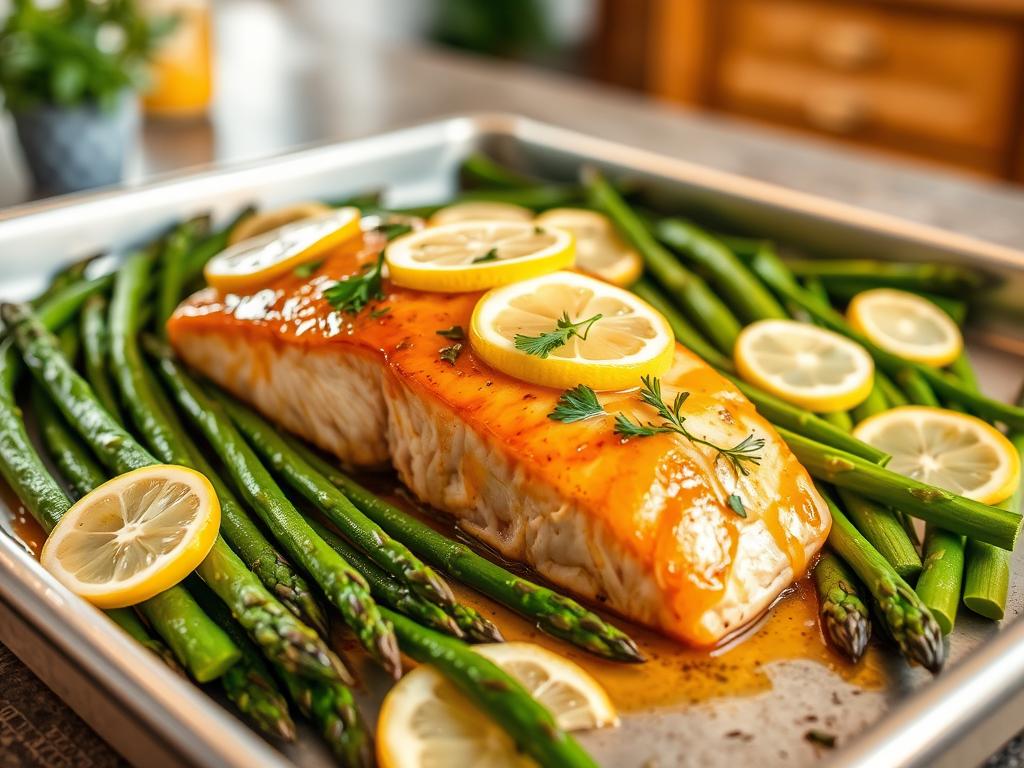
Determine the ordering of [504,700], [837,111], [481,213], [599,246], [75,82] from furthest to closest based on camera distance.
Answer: [837,111] < [75,82] < [481,213] < [599,246] < [504,700]

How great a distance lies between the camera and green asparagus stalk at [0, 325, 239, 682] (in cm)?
176

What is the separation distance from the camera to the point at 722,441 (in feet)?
6.79

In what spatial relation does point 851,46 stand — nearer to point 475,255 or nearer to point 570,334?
point 475,255

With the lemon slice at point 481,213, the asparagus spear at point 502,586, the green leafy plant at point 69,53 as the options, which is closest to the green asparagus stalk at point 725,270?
the lemon slice at point 481,213

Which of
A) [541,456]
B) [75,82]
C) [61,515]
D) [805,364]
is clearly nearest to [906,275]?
[805,364]

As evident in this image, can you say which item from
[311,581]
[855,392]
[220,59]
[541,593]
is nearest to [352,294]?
[311,581]

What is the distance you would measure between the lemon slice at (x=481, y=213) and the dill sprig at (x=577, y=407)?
53.2 inches

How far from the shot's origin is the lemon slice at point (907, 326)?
2.78 m

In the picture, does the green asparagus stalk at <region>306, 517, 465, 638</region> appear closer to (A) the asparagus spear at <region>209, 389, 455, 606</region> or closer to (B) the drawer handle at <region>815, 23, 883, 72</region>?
(A) the asparagus spear at <region>209, 389, 455, 606</region>

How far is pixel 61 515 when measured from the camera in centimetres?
209

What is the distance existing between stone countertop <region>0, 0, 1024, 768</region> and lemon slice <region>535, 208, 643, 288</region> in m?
1.03

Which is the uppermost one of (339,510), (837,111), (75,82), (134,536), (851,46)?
(75,82)

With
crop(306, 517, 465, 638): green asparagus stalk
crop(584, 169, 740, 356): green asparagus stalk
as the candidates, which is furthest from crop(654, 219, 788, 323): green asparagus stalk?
crop(306, 517, 465, 638): green asparagus stalk

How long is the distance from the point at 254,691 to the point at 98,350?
52.0 inches
